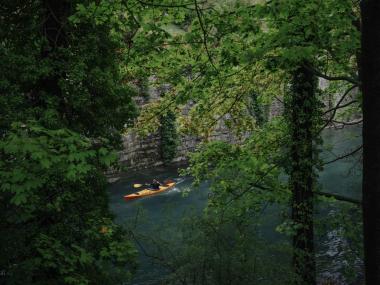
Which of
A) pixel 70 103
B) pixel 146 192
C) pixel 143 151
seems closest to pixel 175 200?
pixel 146 192

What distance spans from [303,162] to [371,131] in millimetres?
4869

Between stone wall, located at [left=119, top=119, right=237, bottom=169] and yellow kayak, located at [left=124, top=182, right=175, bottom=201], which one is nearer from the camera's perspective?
yellow kayak, located at [left=124, top=182, right=175, bottom=201]

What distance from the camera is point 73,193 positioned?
611 centimetres

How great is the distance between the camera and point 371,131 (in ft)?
9.37

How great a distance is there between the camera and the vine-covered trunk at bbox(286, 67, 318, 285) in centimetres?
767

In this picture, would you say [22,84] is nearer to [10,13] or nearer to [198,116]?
[10,13]

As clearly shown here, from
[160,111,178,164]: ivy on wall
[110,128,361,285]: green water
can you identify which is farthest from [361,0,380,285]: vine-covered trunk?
[160,111,178,164]: ivy on wall

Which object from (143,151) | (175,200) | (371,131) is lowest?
(175,200)

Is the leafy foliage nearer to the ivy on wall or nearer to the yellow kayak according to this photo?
the yellow kayak

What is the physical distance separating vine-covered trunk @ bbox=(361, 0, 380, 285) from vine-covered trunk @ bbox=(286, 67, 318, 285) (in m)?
4.73

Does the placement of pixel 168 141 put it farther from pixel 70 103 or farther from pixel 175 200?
pixel 70 103

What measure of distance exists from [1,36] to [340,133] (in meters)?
36.2

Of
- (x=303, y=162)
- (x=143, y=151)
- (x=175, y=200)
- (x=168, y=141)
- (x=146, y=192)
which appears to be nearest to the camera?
(x=303, y=162)

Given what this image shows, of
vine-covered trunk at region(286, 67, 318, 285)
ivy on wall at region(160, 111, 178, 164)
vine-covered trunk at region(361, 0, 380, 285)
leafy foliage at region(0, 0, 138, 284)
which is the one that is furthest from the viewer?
ivy on wall at region(160, 111, 178, 164)
